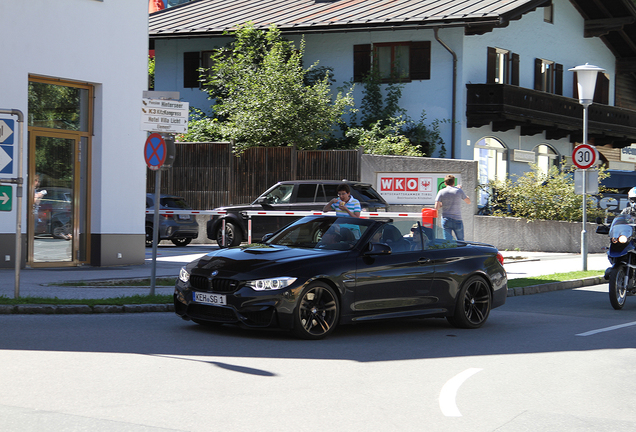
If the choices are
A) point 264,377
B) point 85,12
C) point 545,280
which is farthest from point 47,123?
point 264,377

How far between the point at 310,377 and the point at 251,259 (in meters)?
2.23

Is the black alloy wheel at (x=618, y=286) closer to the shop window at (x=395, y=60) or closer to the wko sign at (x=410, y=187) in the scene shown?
Result: the wko sign at (x=410, y=187)

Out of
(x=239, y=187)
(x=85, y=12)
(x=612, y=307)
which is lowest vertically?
(x=612, y=307)

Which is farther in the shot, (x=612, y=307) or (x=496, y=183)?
(x=496, y=183)

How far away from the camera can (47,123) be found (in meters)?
16.4

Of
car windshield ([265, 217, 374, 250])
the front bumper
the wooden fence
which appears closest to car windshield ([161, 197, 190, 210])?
the wooden fence

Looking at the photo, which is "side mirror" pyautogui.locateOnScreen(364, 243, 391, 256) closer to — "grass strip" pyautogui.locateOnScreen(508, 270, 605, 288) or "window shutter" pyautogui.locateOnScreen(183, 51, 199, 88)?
"grass strip" pyautogui.locateOnScreen(508, 270, 605, 288)

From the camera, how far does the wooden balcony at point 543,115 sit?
30.4 m

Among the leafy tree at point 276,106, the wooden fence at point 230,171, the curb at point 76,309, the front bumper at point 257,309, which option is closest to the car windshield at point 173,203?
the wooden fence at point 230,171

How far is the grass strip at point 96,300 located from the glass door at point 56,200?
16.7 feet

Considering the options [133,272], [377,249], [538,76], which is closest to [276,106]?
[538,76]

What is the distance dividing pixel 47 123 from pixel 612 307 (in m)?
10.6

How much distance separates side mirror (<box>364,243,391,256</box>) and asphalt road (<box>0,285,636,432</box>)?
96cm

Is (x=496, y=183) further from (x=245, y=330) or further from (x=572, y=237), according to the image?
(x=245, y=330)
